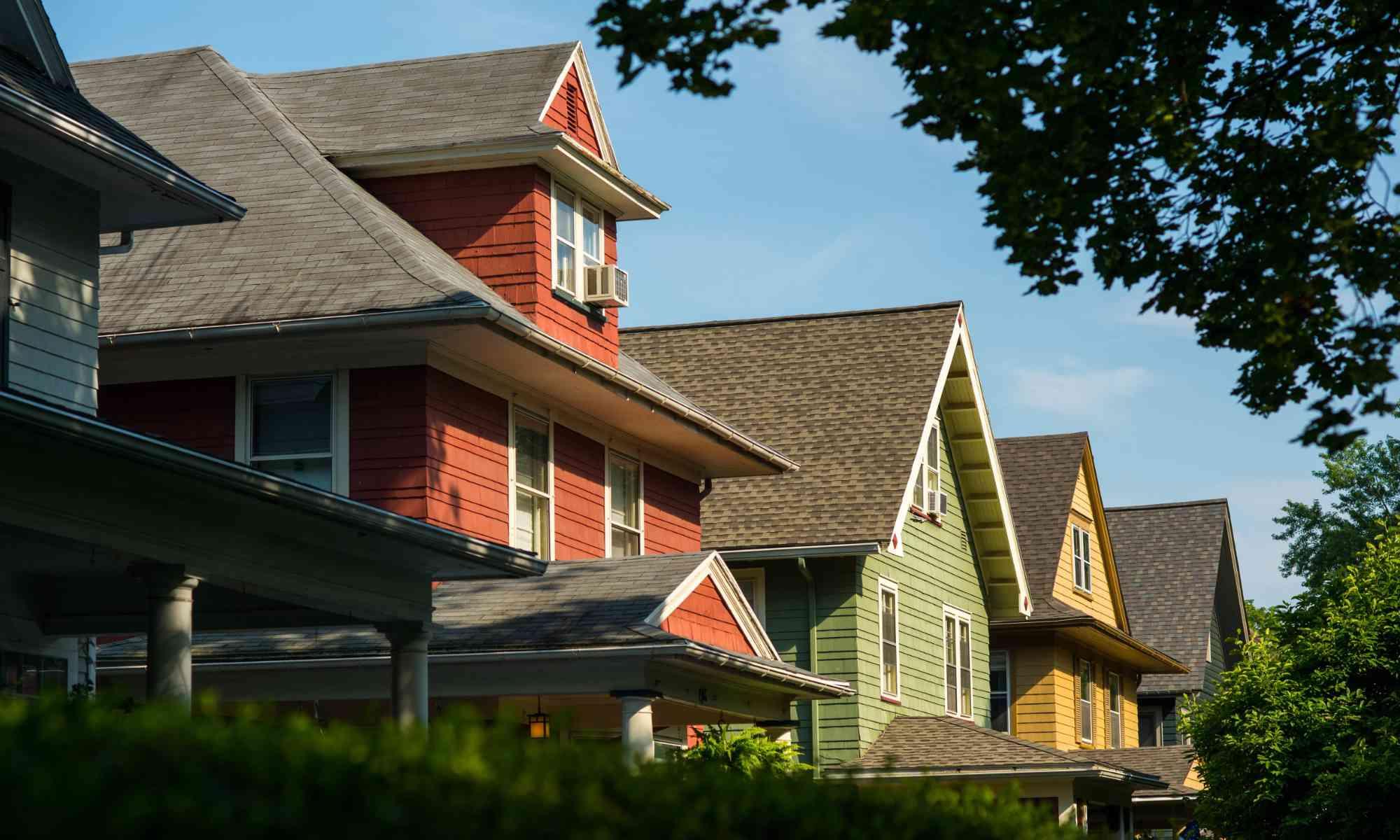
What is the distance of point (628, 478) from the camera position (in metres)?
24.3

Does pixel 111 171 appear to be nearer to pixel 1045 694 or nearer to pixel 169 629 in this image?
pixel 169 629

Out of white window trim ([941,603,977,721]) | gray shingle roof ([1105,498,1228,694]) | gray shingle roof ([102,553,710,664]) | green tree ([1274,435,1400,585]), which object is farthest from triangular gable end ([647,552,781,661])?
green tree ([1274,435,1400,585])

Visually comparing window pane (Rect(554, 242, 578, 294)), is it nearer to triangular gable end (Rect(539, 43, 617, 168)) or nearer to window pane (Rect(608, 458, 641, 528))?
triangular gable end (Rect(539, 43, 617, 168))

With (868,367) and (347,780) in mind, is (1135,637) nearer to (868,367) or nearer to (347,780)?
(868,367)

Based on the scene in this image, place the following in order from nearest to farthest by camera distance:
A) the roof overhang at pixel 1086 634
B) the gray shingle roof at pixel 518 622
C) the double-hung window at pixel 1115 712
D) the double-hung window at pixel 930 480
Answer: the gray shingle roof at pixel 518 622
the double-hung window at pixel 930 480
the roof overhang at pixel 1086 634
the double-hung window at pixel 1115 712

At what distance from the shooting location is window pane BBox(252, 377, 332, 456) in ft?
64.6

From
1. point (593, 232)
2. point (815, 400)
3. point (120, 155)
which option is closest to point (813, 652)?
point (815, 400)

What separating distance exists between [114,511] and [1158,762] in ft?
104

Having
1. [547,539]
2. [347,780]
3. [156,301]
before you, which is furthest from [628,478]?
[347,780]

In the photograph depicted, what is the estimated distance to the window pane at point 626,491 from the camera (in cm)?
2388

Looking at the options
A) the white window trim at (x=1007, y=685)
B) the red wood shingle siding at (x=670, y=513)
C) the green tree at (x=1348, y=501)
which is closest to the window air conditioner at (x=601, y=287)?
the red wood shingle siding at (x=670, y=513)

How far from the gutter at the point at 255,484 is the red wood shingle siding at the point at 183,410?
5.85 metres

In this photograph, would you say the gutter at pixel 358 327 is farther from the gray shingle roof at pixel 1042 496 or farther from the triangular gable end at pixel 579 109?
the gray shingle roof at pixel 1042 496

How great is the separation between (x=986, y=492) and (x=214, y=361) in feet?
58.5
